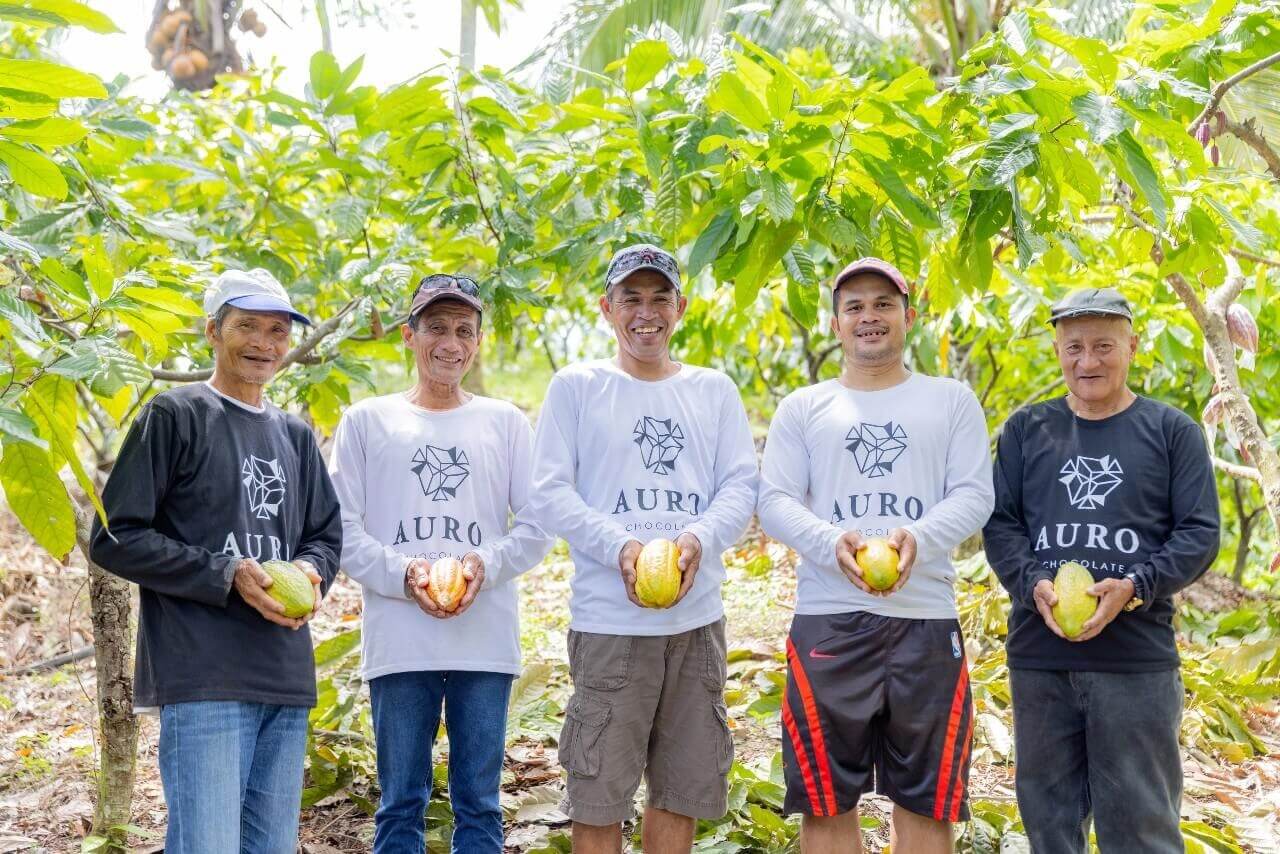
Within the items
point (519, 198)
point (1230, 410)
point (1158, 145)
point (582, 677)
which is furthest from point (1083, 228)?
point (582, 677)

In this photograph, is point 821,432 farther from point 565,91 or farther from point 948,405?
point 565,91

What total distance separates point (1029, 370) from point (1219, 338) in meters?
3.29

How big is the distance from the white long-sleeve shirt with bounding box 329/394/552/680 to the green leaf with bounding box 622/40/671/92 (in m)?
0.96

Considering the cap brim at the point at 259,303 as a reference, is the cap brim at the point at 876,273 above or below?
above

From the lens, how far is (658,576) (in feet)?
8.37

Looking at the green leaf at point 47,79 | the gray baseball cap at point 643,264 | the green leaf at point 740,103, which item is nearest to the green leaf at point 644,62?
the green leaf at point 740,103

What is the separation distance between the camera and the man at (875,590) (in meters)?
2.65

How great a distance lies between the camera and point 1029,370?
6645 millimetres

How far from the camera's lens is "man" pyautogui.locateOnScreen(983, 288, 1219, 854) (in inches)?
103

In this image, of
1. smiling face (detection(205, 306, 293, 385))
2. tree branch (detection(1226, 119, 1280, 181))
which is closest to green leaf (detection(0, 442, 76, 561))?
smiling face (detection(205, 306, 293, 385))

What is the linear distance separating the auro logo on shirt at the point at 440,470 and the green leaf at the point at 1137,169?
5.51 feet

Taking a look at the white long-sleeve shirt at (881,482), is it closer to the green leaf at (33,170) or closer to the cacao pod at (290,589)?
the cacao pod at (290,589)

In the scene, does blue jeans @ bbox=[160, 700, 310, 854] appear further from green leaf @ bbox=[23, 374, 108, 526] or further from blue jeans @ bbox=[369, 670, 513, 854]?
green leaf @ bbox=[23, 374, 108, 526]

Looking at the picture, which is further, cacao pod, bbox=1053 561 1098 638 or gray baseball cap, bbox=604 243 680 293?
gray baseball cap, bbox=604 243 680 293
